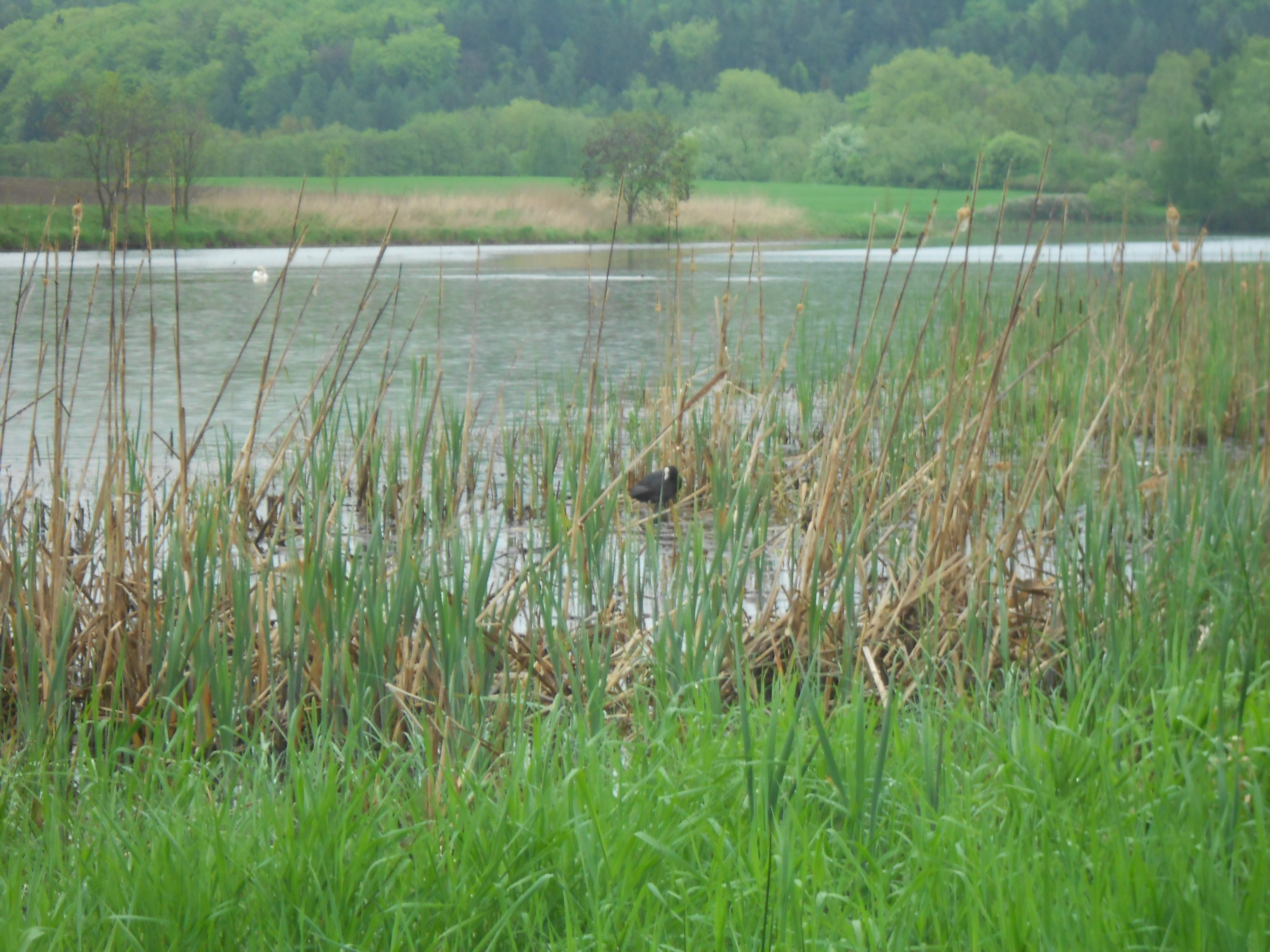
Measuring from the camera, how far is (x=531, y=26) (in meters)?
71.9

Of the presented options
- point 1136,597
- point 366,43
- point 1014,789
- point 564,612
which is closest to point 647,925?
point 1014,789

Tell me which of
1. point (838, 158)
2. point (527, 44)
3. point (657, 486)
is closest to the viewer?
point (657, 486)

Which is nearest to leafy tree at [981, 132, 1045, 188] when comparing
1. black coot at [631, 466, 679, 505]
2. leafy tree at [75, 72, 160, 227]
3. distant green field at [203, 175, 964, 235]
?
distant green field at [203, 175, 964, 235]

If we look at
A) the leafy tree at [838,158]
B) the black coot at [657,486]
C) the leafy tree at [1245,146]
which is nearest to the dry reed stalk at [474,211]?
the leafy tree at [1245,146]

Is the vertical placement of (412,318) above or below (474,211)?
below

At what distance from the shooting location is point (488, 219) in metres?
28.2

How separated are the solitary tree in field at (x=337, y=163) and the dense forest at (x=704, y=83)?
3.26ft

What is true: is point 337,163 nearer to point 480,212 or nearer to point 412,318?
point 480,212

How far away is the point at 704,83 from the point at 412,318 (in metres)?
64.9

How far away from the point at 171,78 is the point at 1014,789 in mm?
65633

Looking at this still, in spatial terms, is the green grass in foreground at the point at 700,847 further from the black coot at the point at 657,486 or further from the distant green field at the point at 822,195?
the distant green field at the point at 822,195

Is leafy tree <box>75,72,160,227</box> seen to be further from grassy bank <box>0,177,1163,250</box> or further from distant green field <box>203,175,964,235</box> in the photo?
distant green field <box>203,175,964,235</box>

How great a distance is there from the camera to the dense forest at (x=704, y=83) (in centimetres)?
3588

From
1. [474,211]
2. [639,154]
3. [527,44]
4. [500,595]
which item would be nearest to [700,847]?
[500,595]
